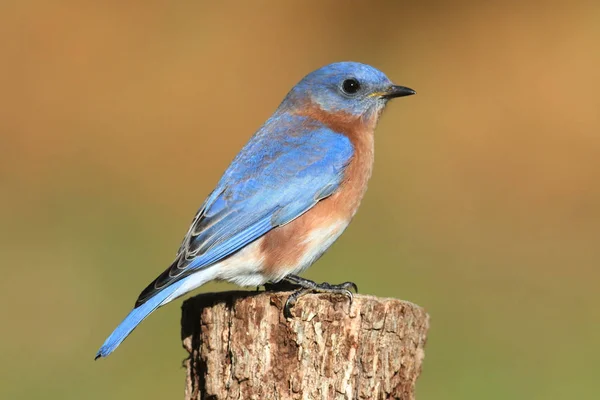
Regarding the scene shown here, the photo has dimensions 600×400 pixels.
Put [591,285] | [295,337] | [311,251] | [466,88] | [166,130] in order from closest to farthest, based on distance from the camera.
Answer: [295,337]
[311,251]
[591,285]
[166,130]
[466,88]

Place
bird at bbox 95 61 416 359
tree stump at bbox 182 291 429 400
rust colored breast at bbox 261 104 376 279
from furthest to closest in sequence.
Result: rust colored breast at bbox 261 104 376 279 < bird at bbox 95 61 416 359 < tree stump at bbox 182 291 429 400

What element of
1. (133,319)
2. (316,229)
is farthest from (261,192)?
(133,319)

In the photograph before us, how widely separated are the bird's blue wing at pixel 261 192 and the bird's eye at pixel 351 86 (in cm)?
50

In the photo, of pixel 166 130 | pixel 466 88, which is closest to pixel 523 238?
pixel 466 88

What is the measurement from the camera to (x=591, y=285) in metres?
10.9

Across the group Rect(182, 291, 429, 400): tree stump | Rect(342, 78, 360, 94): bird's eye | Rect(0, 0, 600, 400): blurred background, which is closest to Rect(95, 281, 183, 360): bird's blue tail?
Rect(182, 291, 429, 400): tree stump

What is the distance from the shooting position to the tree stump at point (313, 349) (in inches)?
201

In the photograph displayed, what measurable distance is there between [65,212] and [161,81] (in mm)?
3084

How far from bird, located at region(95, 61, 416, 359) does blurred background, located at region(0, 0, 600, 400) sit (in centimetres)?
264

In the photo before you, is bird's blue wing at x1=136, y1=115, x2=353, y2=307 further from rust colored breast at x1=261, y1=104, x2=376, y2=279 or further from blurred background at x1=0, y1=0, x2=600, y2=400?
blurred background at x1=0, y1=0, x2=600, y2=400

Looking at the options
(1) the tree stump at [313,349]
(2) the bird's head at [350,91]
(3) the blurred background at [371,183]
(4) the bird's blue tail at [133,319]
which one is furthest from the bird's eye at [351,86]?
(3) the blurred background at [371,183]

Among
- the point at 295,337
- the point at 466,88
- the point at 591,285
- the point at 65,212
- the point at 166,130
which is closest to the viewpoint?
the point at 295,337

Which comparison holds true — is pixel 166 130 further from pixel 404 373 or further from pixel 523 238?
pixel 404 373

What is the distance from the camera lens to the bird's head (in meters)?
7.15
